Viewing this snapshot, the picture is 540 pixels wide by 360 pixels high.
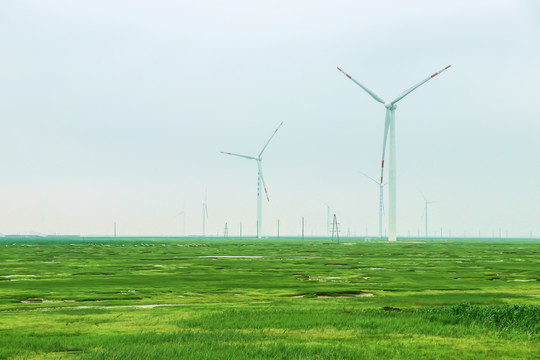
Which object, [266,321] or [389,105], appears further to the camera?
[389,105]

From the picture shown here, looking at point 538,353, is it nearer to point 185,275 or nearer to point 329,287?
point 329,287

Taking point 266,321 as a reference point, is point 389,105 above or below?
above

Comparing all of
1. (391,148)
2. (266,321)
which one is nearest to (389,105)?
(391,148)

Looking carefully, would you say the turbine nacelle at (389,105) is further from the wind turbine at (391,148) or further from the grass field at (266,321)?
the grass field at (266,321)

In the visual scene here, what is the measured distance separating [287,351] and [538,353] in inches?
279

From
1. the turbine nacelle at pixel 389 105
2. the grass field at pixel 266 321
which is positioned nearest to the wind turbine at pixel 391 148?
the turbine nacelle at pixel 389 105

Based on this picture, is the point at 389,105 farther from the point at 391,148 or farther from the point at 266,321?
the point at 266,321

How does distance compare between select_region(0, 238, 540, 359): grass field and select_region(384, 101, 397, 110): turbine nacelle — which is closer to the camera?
select_region(0, 238, 540, 359): grass field

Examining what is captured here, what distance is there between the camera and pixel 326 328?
2114 cm

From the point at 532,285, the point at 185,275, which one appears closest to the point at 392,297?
the point at 532,285

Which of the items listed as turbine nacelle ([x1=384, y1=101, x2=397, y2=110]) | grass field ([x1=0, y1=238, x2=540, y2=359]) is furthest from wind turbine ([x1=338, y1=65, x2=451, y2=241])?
grass field ([x1=0, y1=238, x2=540, y2=359])

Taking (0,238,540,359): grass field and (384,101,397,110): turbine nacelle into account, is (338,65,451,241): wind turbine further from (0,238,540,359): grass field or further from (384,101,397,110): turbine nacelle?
(0,238,540,359): grass field

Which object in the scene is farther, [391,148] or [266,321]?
[391,148]

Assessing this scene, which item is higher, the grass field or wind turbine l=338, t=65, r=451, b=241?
wind turbine l=338, t=65, r=451, b=241
